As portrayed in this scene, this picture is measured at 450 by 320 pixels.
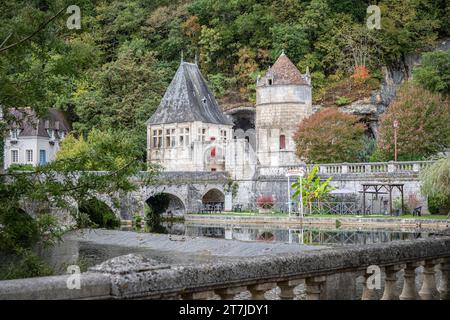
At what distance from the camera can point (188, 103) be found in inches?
2169

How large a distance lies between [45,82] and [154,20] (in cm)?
5844

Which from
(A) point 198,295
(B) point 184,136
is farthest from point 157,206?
(A) point 198,295

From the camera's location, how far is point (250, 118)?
64.9m

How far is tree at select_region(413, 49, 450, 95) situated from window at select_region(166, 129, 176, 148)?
17.6 metres

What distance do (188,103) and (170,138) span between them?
288 centimetres

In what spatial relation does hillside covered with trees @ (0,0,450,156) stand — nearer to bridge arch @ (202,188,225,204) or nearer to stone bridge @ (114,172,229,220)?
bridge arch @ (202,188,225,204)

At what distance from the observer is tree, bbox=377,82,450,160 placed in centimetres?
4541

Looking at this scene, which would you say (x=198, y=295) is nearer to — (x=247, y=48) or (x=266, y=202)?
(x=266, y=202)

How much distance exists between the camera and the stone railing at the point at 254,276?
6.13 metres

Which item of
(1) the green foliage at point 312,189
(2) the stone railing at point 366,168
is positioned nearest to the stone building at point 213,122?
(2) the stone railing at point 366,168

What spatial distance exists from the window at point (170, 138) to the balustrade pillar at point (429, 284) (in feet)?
151

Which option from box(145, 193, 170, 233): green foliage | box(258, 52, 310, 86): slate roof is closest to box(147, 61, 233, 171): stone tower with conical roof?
box(145, 193, 170, 233): green foliage
